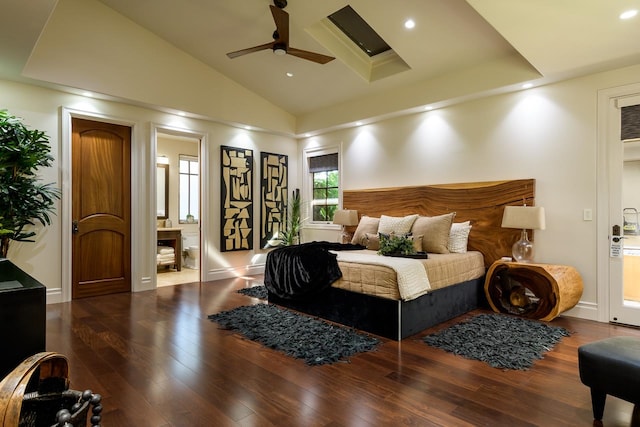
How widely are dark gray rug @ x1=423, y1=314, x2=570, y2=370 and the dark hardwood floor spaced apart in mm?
94

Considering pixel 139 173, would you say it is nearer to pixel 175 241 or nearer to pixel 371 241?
pixel 175 241

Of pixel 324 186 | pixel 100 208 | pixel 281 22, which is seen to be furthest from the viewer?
pixel 324 186

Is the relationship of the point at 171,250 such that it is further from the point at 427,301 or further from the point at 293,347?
the point at 427,301

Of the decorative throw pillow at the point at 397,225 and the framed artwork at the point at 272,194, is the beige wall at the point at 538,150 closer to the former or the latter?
the decorative throw pillow at the point at 397,225

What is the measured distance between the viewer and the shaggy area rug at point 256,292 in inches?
191

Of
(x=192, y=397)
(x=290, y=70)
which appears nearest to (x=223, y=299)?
(x=192, y=397)

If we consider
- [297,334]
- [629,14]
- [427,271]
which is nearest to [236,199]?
[297,334]

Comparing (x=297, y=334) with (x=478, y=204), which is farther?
(x=478, y=204)

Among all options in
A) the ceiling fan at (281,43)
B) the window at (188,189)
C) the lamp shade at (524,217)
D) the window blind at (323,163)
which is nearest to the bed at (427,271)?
the lamp shade at (524,217)

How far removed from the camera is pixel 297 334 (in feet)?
10.8

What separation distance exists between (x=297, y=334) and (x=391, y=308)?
0.90 m

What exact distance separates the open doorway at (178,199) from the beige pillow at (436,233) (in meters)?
4.84

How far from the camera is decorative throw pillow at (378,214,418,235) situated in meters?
4.69

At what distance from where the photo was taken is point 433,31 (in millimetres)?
4078
